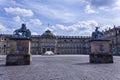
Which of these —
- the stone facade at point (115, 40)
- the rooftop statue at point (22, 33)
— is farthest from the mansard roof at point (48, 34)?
the rooftop statue at point (22, 33)

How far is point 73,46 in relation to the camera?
123 meters

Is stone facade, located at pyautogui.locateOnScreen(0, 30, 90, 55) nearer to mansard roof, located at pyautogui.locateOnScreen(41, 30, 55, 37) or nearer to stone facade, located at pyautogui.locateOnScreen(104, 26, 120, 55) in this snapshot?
mansard roof, located at pyautogui.locateOnScreen(41, 30, 55, 37)

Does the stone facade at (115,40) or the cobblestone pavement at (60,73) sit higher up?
the stone facade at (115,40)

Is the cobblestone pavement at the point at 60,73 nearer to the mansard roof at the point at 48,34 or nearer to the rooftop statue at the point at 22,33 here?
the rooftop statue at the point at 22,33

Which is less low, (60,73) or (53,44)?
(53,44)

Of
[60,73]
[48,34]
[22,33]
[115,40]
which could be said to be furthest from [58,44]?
[60,73]

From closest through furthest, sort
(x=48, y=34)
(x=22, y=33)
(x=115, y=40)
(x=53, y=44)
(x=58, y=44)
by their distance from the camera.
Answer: (x=22, y=33)
(x=115, y=40)
(x=53, y=44)
(x=48, y=34)
(x=58, y=44)

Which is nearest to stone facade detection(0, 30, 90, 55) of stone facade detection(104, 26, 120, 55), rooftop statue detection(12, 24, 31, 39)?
stone facade detection(104, 26, 120, 55)

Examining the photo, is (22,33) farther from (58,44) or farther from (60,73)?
(58,44)

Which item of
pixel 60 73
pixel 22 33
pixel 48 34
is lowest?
pixel 60 73

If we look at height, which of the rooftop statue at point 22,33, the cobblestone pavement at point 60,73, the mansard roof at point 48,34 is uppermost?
the mansard roof at point 48,34

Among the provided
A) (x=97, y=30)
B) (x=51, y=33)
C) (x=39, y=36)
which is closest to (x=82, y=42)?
(x=51, y=33)

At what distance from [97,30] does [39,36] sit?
9613 cm

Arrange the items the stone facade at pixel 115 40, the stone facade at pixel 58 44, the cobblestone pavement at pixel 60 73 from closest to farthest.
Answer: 1. the cobblestone pavement at pixel 60 73
2. the stone facade at pixel 115 40
3. the stone facade at pixel 58 44
